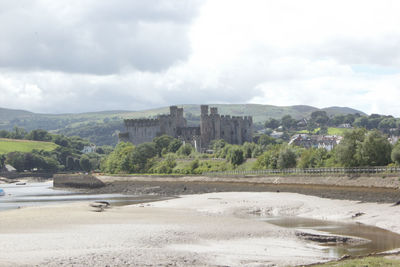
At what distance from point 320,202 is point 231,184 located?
28306 millimetres

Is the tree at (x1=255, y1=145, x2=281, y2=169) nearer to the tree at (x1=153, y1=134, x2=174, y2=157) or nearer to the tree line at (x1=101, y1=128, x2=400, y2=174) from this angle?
the tree line at (x1=101, y1=128, x2=400, y2=174)

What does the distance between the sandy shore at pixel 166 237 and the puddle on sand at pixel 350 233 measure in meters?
0.88

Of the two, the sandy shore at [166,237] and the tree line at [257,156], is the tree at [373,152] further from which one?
the sandy shore at [166,237]

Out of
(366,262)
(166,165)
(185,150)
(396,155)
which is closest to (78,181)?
(166,165)

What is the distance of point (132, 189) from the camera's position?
3514 inches

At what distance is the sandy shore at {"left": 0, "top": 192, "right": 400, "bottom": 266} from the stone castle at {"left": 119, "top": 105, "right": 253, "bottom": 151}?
10404 cm

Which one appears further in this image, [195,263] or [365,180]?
[365,180]

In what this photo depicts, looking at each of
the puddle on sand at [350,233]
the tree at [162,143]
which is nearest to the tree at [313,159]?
the puddle on sand at [350,233]

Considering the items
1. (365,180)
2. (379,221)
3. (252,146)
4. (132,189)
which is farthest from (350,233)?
(252,146)

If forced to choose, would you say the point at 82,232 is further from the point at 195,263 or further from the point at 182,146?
the point at 182,146

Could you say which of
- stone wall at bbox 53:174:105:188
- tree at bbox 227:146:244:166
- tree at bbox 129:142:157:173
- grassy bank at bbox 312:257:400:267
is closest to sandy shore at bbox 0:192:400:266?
grassy bank at bbox 312:257:400:267

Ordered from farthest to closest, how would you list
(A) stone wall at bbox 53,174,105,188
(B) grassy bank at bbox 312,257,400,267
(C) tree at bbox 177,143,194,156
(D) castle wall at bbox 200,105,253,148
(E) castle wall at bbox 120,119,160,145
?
(E) castle wall at bbox 120,119,160,145
(D) castle wall at bbox 200,105,253,148
(C) tree at bbox 177,143,194,156
(A) stone wall at bbox 53,174,105,188
(B) grassy bank at bbox 312,257,400,267

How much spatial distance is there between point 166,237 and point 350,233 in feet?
31.3

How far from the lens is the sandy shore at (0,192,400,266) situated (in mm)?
22734
